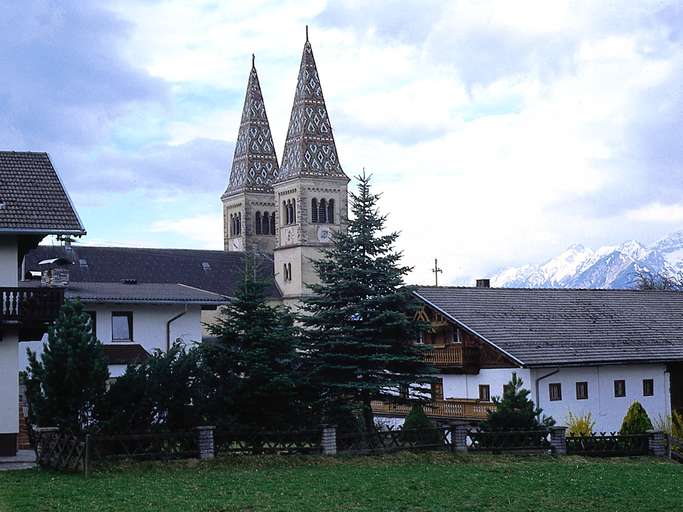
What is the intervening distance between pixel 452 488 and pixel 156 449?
807 centimetres

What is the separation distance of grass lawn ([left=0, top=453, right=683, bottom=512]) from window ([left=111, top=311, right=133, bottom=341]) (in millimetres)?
17836

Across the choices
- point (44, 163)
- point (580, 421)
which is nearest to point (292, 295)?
point (580, 421)

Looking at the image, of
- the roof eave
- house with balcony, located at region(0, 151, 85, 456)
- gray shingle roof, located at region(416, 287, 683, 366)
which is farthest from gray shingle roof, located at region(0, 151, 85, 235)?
gray shingle roof, located at region(416, 287, 683, 366)

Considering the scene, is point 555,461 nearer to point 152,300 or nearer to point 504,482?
point 504,482

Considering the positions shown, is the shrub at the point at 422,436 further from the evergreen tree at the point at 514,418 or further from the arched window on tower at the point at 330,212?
the arched window on tower at the point at 330,212

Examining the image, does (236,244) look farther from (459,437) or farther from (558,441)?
(459,437)

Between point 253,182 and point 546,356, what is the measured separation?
7547 centimetres

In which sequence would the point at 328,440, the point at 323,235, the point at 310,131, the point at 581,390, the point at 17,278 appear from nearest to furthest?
the point at 17,278
the point at 328,440
the point at 581,390
the point at 310,131
the point at 323,235

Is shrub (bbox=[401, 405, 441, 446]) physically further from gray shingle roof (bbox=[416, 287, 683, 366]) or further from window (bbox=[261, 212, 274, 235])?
window (bbox=[261, 212, 274, 235])

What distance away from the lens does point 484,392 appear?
141ft

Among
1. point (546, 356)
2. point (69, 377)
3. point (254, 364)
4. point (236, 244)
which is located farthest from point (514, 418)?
point (236, 244)

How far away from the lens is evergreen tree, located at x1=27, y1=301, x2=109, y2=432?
26.1 m

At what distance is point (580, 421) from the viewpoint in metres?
38.1

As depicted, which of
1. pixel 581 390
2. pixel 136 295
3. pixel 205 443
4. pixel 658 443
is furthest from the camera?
pixel 136 295
